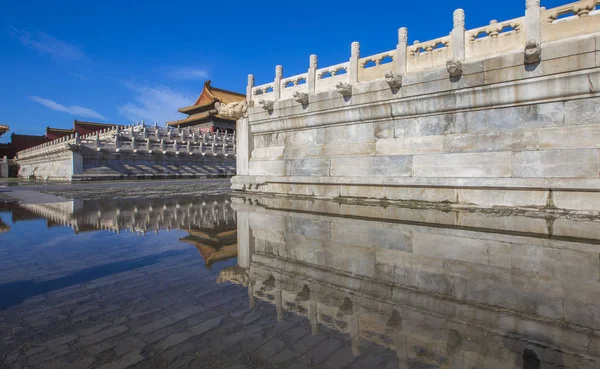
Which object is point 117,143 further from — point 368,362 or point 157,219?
point 368,362

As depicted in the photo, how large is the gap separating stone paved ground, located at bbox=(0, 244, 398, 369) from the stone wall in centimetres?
621

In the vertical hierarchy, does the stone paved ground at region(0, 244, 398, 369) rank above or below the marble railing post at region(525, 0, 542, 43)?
below

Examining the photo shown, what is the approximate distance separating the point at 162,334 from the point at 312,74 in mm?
10438

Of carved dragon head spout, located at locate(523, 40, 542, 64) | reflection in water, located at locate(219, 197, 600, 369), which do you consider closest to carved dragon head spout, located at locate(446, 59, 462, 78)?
carved dragon head spout, located at locate(523, 40, 542, 64)

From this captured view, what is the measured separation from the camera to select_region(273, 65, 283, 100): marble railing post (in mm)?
13016

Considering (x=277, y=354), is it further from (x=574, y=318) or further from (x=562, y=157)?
(x=562, y=157)

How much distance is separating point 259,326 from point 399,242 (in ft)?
11.1

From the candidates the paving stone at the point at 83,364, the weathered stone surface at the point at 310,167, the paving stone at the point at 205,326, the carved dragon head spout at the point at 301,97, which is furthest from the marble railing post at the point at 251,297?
the carved dragon head spout at the point at 301,97

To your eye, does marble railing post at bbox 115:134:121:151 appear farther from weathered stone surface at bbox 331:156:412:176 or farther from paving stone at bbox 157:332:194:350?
paving stone at bbox 157:332:194:350

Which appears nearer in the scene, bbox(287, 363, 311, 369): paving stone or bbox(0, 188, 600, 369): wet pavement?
bbox(287, 363, 311, 369): paving stone

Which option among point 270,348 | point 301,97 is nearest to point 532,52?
point 301,97

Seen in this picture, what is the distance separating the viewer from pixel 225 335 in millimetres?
2680

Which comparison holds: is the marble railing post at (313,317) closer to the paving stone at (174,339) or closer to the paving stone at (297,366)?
the paving stone at (297,366)

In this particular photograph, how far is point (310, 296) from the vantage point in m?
3.47
